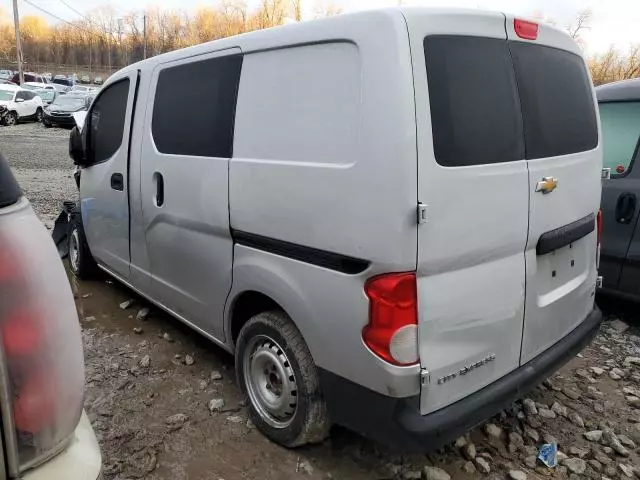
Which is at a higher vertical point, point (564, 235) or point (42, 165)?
point (564, 235)

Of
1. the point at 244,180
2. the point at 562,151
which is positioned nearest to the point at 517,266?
the point at 562,151

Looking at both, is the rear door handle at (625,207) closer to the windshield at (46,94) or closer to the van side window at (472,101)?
the van side window at (472,101)

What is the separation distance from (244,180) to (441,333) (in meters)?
1.18

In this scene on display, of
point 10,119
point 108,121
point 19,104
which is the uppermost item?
point 19,104

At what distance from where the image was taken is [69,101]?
74.2ft

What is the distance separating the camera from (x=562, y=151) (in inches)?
98.7

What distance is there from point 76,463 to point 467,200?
5.18 feet

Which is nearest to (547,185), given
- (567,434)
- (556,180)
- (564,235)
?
(556,180)

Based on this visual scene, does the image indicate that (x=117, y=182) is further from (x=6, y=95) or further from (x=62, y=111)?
(x=6, y=95)

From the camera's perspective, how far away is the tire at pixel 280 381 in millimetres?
2383

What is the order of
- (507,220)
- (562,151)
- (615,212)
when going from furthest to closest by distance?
(615,212) → (562,151) → (507,220)

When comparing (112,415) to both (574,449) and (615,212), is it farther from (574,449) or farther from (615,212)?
(615,212)

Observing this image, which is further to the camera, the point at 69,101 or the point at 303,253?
the point at 69,101

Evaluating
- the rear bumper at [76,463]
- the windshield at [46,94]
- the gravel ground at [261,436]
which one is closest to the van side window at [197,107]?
the gravel ground at [261,436]
